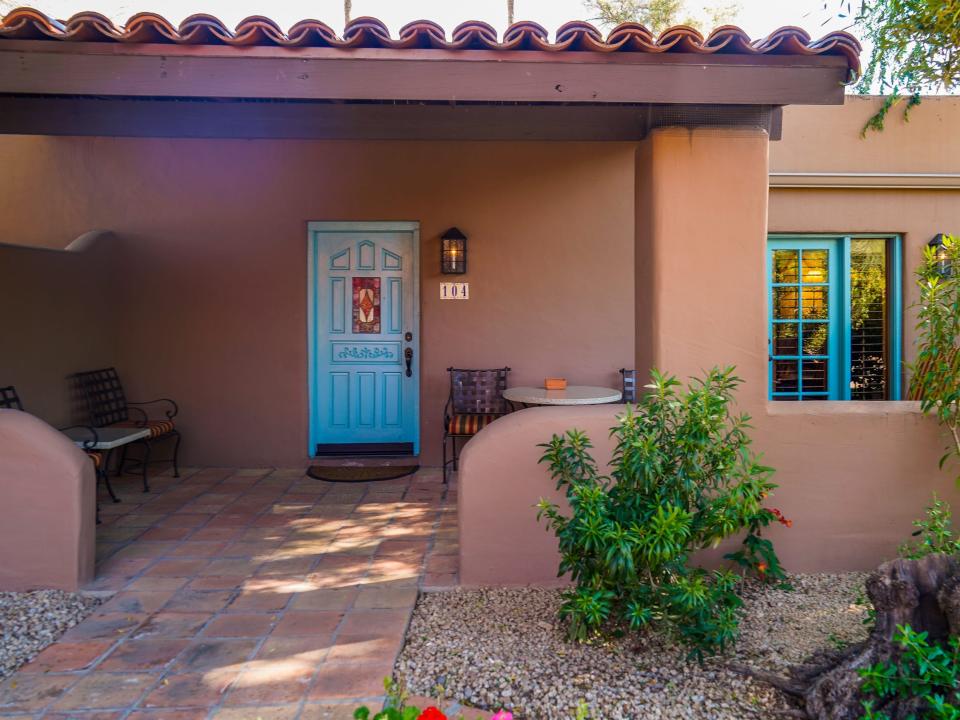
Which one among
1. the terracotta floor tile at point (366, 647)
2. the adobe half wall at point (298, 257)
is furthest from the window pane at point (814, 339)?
the terracotta floor tile at point (366, 647)

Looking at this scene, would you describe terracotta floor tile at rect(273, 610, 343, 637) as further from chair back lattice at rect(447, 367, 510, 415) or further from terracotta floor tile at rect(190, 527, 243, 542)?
chair back lattice at rect(447, 367, 510, 415)

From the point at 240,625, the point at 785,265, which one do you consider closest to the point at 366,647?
the point at 240,625

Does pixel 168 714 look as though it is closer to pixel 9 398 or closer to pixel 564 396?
pixel 564 396

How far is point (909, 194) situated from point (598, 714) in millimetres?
6177

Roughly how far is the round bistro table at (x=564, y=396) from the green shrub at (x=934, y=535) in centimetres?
204

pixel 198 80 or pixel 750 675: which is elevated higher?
pixel 198 80

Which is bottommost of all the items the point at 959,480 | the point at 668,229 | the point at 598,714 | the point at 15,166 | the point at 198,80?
the point at 598,714

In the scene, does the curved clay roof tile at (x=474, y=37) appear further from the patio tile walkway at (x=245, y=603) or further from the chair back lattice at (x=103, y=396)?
the chair back lattice at (x=103, y=396)

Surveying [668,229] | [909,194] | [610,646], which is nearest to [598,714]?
[610,646]

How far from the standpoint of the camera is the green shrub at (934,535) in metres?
3.08

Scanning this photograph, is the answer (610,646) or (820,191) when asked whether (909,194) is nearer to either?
(820,191)

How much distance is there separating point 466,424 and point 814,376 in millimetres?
3543

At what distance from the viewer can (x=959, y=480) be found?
3.45 metres

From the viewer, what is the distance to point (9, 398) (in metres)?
5.00
